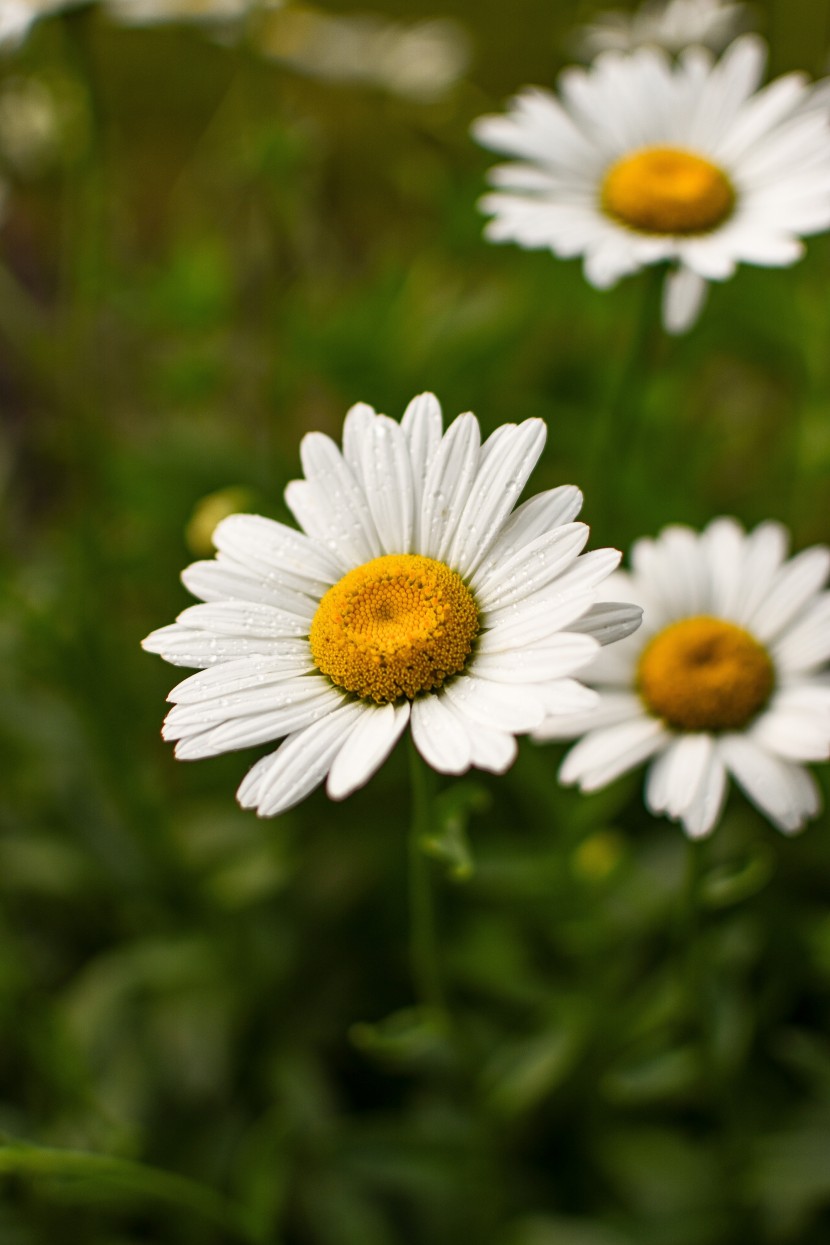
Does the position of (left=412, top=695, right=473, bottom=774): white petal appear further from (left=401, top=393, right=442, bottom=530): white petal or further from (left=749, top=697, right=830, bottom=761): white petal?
(left=749, top=697, right=830, bottom=761): white petal

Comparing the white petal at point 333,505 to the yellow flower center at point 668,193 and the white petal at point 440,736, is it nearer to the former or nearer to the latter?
the white petal at point 440,736

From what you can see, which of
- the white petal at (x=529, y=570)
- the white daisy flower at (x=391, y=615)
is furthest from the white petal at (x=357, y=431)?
the white petal at (x=529, y=570)

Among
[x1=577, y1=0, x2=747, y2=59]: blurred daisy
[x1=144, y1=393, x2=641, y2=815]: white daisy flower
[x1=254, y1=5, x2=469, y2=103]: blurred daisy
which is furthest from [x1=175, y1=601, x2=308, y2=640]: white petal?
[x1=254, y1=5, x2=469, y2=103]: blurred daisy

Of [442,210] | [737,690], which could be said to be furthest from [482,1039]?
[442,210]

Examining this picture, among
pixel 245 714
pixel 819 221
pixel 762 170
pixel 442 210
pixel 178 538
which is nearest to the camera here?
pixel 245 714

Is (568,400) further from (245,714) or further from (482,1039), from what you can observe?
(245,714)

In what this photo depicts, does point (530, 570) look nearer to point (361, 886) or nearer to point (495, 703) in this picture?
point (495, 703)

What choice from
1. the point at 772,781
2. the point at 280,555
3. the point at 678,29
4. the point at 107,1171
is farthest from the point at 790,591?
the point at 678,29
